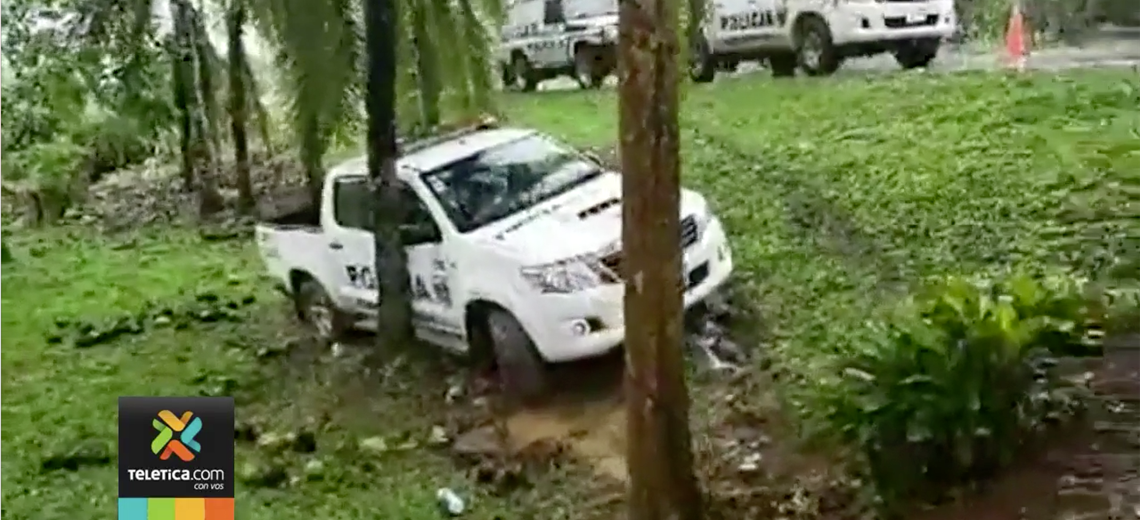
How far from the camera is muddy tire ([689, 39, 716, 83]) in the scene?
2.55m

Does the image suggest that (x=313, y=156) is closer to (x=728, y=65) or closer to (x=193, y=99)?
(x=193, y=99)

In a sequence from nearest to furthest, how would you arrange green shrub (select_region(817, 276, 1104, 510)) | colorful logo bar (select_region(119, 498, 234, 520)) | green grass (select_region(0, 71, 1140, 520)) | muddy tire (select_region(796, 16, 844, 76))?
green shrub (select_region(817, 276, 1104, 510)), green grass (select_region(0, 71, 1140, 520)), muddy tire (select_region(796, 16, 844, 76)), colorful logo bar (select_region(119, 498, 234, 520))

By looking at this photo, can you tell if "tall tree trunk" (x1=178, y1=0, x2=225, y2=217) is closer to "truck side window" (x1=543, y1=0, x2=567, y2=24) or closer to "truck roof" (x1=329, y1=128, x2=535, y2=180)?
"truck roof" (x1=329, y1=128, x2=535, y2=180)

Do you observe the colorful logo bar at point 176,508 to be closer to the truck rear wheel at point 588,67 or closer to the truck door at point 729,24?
the truck rear wheel at point 588,67

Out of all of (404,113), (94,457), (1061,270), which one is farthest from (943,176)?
(94,457)

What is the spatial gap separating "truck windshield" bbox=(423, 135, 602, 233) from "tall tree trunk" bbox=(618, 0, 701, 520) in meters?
0.19

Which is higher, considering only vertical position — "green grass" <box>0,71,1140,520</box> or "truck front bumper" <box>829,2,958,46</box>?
"truck front bumper" <box>829,2,958,46</box>

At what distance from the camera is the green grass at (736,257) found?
2.52 metres

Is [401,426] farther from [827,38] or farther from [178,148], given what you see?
[827,38]

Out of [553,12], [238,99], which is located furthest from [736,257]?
[238,99]

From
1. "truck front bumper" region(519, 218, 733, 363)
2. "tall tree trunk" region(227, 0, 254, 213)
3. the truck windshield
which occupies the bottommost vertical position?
"truck front bumper" region(519, 218, 733, 363)

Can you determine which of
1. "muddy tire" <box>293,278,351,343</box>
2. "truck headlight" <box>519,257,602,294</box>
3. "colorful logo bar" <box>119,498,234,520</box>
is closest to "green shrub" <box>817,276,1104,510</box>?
"truck headlight" <box>519,257,602,294</box>

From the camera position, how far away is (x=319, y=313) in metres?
2.82

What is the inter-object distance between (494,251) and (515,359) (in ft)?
0.67
